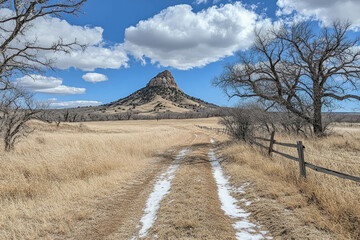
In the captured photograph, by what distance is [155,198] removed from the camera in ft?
20.5

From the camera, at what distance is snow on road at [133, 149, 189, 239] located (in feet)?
15.2

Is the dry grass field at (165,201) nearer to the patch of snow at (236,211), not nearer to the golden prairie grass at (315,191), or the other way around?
the golden prairie grass at (315,191)

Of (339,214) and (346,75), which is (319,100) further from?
(339,214)

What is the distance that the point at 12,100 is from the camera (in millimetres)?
12867

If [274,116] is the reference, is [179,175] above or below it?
below

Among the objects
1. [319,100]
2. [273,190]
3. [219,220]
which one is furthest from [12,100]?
[319,100]

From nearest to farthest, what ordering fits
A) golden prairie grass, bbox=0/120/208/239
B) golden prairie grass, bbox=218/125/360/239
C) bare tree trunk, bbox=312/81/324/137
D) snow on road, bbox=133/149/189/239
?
golden prairie grass, bbox=218/125/360/239
golden prairie grass, bbox=0/120/208/239
snow on road, bbox=133/149/189/239
bare tree trunk, bbox=312/81/324/137

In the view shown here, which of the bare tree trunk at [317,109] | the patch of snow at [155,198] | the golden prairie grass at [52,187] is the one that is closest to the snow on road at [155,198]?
the patch of snow at [155,198]

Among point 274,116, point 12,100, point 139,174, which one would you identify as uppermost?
point 12,100

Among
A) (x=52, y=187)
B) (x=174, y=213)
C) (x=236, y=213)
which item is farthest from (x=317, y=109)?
(x=52, y=187)

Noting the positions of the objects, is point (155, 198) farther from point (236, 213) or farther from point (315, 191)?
point (315, 191)

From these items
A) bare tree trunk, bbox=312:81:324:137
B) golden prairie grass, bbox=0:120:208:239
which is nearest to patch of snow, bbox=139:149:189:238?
golden prairie grass, bbox=0:120:208:239

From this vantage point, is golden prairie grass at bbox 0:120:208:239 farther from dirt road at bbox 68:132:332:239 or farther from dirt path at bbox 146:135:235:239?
dirt path at bbox 146:135:235:239

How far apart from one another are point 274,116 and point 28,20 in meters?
18.3
